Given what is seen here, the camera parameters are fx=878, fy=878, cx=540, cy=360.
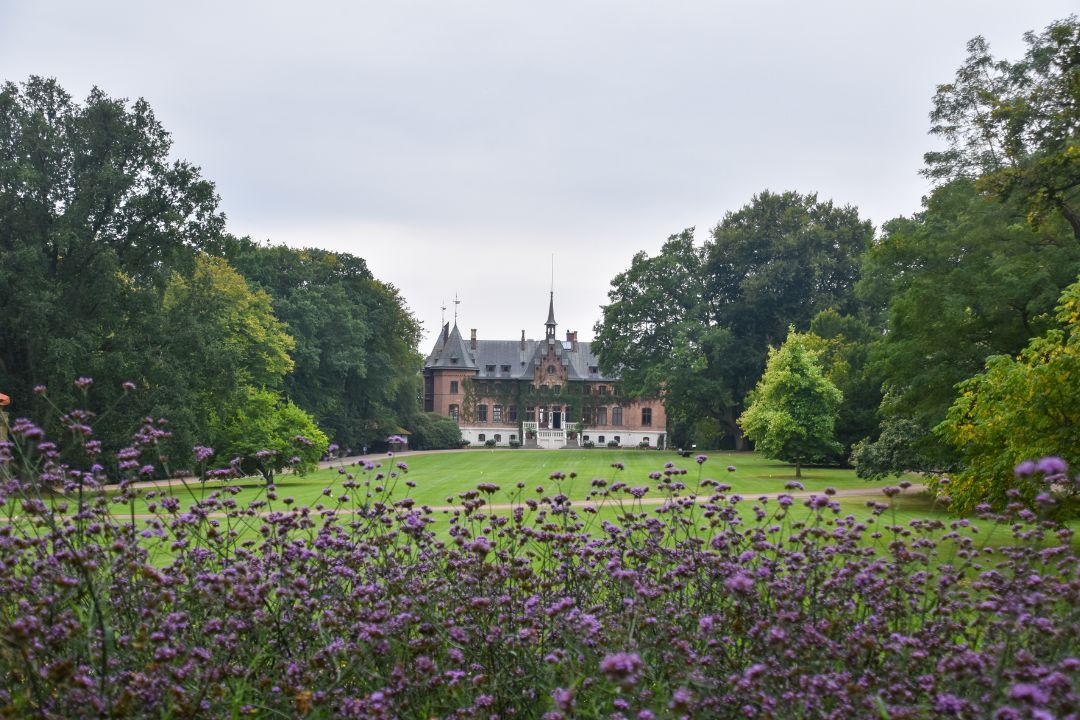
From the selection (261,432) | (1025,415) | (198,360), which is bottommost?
(261,432)

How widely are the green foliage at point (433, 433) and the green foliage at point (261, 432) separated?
3327 centimetres

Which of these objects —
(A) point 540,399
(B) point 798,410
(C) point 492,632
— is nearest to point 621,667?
(C) point 492,632

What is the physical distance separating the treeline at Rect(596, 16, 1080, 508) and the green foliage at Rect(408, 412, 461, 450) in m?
19.9

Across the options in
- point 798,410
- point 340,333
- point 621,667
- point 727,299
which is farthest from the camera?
point 727,299

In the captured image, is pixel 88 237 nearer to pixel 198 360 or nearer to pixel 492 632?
pixel 198 360

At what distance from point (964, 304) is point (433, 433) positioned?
54.3m

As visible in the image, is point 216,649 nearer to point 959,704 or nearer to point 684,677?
point 684,677

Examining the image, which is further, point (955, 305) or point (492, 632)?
point (955, 305)

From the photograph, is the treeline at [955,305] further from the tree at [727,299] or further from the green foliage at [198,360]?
the green foliage at [198,360]

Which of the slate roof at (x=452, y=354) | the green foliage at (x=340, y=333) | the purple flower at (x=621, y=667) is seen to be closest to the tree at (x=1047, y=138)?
the purple flower at (x=621, y=667)

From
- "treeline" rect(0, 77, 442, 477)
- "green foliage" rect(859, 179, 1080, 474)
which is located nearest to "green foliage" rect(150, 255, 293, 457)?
"treeline" rect(0, 77, 442, 477)

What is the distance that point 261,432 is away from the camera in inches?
1312

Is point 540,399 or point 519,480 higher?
point 540,399

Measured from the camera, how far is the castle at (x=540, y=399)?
77.1 m
